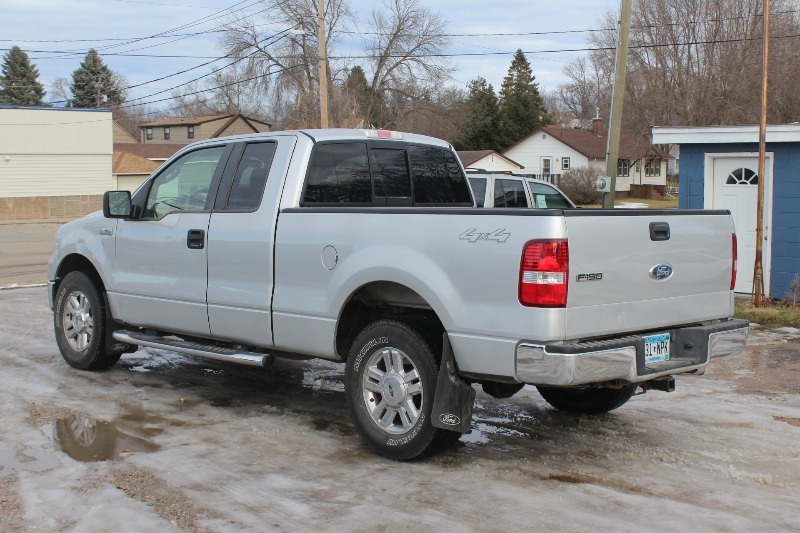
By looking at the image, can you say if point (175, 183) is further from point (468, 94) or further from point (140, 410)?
point (468, 94)

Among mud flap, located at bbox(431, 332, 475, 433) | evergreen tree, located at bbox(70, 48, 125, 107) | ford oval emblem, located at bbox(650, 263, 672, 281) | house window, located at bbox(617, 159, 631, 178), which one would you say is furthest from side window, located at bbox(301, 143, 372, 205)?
evergreen tree, located at bbox(70, 48, 125, 107)

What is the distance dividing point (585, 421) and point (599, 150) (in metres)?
61.4

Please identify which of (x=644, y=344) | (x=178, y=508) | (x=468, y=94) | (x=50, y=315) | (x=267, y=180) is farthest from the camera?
(x=468, y=94)

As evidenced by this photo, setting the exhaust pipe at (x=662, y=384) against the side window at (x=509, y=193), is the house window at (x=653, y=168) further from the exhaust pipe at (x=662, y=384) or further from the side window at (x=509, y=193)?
the exhaust pipe at (x=662, y=384)

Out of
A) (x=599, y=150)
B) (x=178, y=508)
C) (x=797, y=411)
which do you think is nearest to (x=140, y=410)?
(x=178, y=508)

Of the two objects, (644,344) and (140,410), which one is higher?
(644,344)

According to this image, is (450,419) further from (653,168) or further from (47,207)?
(653,168)

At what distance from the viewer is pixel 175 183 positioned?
7.59m

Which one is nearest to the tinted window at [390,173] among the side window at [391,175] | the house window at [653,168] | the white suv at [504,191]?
the side window at [391,175]

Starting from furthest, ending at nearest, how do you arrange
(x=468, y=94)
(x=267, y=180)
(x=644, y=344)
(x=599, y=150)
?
1. (x=468, y=94)
2. (x=599, y=150)
3. (x=267, y=180)
4. (x=644, y=344)

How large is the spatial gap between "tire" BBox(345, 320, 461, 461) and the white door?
30.7 ft

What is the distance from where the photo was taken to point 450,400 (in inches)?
212

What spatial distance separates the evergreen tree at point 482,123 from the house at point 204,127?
15240mm

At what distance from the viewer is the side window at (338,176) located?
22.1 feet
